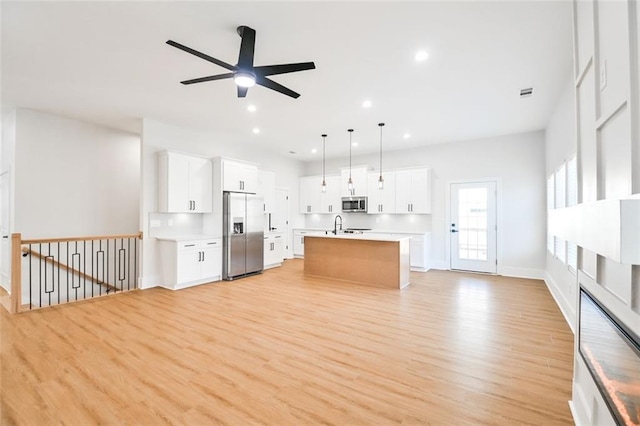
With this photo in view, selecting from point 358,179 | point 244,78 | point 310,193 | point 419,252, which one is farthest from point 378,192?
point 244,78

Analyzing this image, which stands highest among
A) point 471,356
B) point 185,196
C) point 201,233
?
point 185,196

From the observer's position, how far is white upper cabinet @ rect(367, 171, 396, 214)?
7.61 meters

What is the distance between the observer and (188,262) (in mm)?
5398

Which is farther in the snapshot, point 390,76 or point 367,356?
point 390,76

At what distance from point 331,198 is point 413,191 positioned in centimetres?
251

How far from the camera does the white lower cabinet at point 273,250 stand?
723 cm

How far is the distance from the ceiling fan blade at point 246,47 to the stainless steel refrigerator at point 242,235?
12.4 feet

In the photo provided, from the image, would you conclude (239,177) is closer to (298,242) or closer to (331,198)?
(331,198)

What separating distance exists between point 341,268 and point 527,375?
3.72 metres

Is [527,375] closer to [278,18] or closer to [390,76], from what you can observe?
[390,76]

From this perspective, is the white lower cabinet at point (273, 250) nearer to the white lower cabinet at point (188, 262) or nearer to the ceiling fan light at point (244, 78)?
the white lower cabinet at point (188, 262)

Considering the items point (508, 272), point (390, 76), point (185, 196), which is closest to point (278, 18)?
point (390, 76)

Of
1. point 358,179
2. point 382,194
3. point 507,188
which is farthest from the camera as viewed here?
point 358,179

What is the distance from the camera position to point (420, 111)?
4984 millimetres
